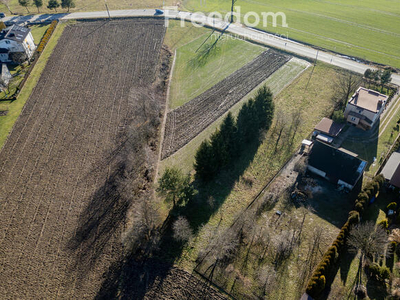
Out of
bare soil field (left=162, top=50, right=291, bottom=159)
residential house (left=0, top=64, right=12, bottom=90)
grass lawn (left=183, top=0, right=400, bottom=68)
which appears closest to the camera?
→ bare soil field (left=162, top=50, right=291, bottom=159)

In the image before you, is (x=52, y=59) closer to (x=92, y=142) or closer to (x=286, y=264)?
(x=92, y=142)

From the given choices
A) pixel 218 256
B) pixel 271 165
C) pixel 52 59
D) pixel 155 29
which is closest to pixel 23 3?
pixel 52 59

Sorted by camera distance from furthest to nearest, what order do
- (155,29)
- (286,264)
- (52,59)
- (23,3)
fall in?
(23,3)
(155,29)
(52,59)
(286,264)

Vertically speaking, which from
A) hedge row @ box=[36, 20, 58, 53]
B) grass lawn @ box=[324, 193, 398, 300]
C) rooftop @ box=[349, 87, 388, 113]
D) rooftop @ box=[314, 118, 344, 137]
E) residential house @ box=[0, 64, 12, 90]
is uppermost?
hedge row @ box=[36, 20, 58, 53]

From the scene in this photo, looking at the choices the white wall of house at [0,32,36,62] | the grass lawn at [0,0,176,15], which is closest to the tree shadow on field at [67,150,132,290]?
the white wall of house at [0,32,36,62]

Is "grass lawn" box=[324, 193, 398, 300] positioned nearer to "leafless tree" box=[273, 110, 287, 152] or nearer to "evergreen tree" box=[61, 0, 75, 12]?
"leafless tree" box=[273, 110, 287, 152]

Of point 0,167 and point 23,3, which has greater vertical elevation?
point 23,3

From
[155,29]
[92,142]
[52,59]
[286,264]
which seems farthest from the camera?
[155,29]
